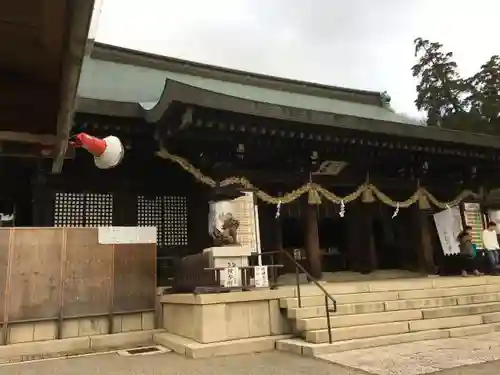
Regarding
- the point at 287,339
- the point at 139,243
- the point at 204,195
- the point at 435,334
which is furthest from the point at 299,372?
the point at 204,195

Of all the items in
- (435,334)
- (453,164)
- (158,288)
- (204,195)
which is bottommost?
(435,334)

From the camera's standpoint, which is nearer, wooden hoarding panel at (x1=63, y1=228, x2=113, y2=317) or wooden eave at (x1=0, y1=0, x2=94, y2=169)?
wooden eave at (x1=0, y1=0, x2=94, y2=169)

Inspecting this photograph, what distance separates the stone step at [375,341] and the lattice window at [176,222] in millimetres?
3791

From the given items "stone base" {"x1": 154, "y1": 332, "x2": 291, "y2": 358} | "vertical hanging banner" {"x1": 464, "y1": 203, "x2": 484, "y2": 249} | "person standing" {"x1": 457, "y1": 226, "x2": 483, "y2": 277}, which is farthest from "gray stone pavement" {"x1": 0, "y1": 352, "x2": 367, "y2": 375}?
"vertical hanging banner" {"x1": 464, "y1": 203, "x2": 484, "y2": 249}

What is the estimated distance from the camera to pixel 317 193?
Answer: 33.4ft

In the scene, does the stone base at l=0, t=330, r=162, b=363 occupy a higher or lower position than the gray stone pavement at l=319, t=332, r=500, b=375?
higher

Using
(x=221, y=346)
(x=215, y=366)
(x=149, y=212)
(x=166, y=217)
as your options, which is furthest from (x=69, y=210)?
(x=215, y=366)

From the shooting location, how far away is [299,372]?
4.96 m

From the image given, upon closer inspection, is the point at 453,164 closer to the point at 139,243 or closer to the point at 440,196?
the point at 440,196

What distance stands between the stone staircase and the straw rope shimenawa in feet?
7.79

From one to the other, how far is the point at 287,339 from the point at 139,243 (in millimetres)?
3296

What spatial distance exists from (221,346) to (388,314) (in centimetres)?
297

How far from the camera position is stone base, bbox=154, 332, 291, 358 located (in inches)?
244

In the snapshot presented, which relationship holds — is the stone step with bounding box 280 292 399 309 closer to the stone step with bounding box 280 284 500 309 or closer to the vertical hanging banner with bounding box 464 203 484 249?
the stone step with bounding box 280 284 500 309
